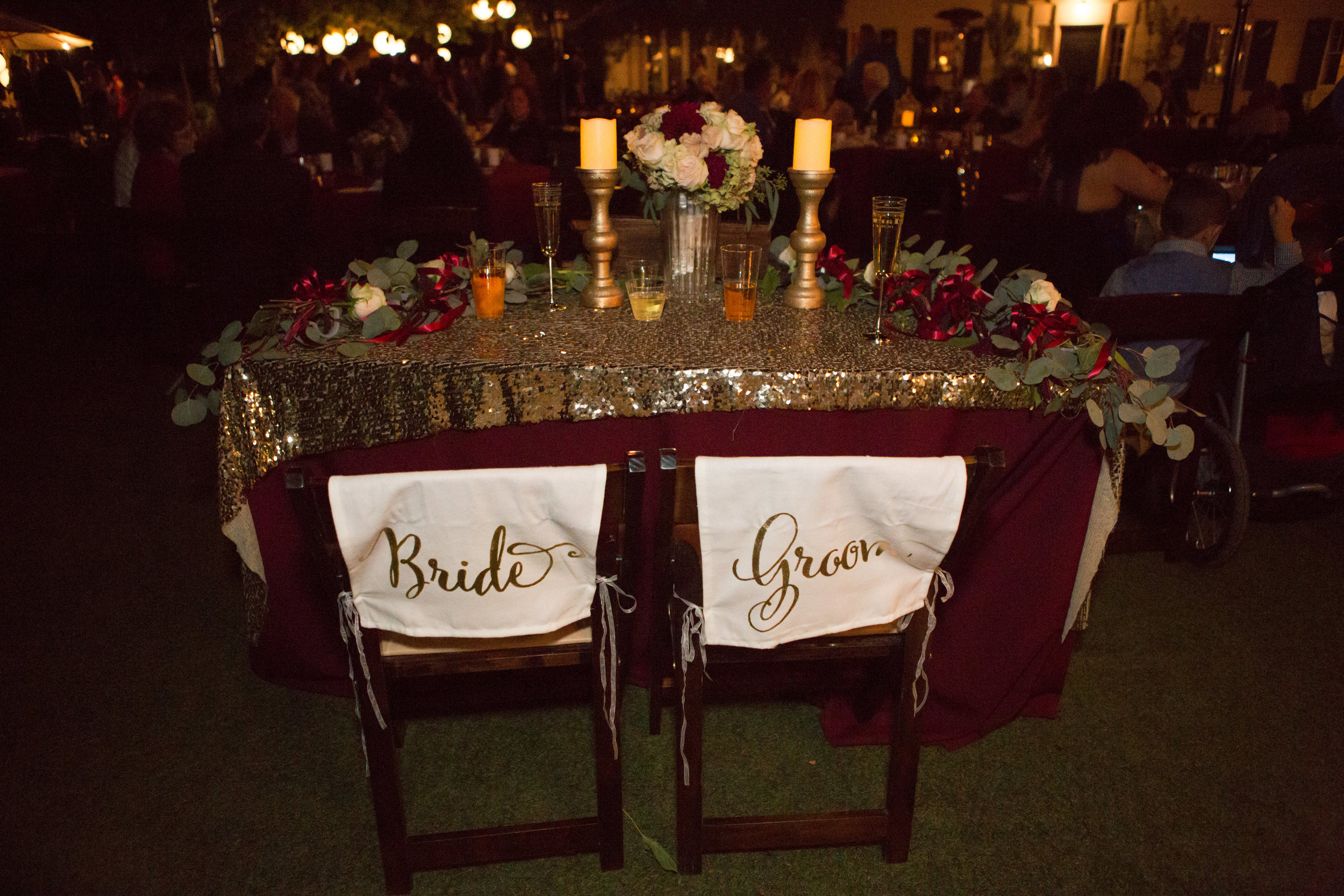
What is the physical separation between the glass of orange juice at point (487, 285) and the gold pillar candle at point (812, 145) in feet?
2.13

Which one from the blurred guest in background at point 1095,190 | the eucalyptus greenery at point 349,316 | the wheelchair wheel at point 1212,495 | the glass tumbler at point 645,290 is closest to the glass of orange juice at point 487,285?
the eucalyptus greenery at point 349,316

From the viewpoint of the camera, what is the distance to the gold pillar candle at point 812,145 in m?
1.75

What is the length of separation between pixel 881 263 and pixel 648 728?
1.07 meters

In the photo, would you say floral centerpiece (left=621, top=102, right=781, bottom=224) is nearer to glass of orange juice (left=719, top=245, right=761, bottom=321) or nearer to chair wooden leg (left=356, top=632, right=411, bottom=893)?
glass of orange juice (left=719, top=245, right=761, bottom=321)

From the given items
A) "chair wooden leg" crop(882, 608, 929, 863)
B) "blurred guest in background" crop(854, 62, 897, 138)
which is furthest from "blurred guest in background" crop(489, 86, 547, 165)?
"chair wooden leg" crop(882, 608, 929, 863)

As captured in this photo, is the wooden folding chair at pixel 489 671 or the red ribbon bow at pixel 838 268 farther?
the red ribbon bow at pixel 838 268

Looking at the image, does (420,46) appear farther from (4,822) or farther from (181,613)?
(4,822)

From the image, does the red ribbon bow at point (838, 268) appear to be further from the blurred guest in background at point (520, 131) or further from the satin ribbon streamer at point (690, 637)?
the blurred guest in background at point (520, 131)

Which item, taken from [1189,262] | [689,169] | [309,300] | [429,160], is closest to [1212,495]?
[1189,262]

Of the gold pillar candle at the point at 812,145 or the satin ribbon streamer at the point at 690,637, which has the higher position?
the gold pillar candle at the point at 812,145

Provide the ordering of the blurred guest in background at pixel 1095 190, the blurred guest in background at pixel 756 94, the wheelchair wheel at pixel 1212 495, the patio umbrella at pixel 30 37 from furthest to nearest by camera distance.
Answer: the blurred guest in background at pixel 756 94 < the patio umbrella at pixel 30 37 < the blurred guest in background at pixel 1095 190 < the wheelchair wheel at pixel 1212 495

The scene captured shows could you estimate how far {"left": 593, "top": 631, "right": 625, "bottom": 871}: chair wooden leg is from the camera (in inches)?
53.1

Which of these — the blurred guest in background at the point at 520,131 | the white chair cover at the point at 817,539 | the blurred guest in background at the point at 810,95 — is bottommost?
the white chair cover at the point at 817,539

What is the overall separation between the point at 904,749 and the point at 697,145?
1187mm
